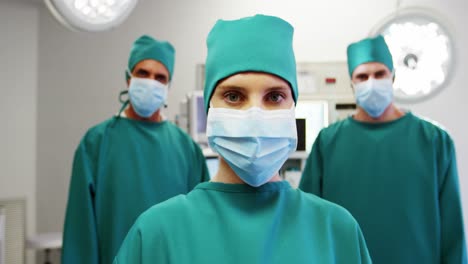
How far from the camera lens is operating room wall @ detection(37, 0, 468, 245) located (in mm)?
3609

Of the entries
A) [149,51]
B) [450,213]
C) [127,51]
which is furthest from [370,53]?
[127,51]

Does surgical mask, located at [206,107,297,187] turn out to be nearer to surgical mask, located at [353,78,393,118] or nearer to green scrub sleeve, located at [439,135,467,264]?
surgical mask, located at [353,78,393,118]

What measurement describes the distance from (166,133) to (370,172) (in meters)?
0.88

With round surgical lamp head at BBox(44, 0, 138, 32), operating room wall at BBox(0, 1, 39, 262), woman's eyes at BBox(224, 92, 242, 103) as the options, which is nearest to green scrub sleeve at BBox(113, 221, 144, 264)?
woman's eyes at BBox(224, 92, 242, 103)

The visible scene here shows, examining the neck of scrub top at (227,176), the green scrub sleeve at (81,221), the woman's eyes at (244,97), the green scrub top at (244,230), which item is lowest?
the green scrub sleeve at (81,221)

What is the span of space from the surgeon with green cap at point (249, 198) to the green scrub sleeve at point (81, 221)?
1.03 m

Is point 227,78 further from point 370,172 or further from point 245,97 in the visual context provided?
point 370,172

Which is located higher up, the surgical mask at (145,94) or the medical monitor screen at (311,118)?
the surgical mask at (145,94)

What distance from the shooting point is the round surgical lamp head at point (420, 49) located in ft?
4.64

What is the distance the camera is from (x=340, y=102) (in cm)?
332

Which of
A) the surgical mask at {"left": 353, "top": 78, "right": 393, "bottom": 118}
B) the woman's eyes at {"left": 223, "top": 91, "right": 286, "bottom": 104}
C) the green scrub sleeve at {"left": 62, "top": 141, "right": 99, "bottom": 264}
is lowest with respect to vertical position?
the green scrub sleeve at {"left": 62, "top": 141, "right": 99, "bottom": 264}

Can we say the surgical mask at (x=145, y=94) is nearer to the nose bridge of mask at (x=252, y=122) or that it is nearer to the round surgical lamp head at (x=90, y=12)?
the round surgical lamp head at (x=90, y=12)

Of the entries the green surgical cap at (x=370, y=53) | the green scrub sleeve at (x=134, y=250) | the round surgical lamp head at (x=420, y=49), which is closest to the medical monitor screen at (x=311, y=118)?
the green surgical cap at (x=370, y=53)

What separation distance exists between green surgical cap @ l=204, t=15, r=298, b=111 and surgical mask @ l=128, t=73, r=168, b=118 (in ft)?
3.14
